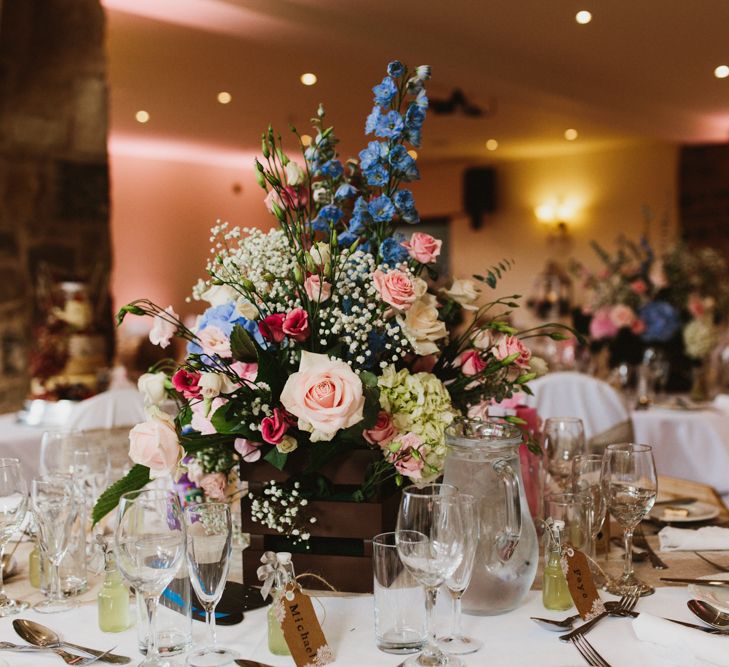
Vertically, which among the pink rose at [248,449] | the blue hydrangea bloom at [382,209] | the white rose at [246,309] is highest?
the blue hydrangea bloom at [382,209]

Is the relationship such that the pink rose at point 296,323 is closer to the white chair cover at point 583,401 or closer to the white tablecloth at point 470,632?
the white tablecloth at point 470,632

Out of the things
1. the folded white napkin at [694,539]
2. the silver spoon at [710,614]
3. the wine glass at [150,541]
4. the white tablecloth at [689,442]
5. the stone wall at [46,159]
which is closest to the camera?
the wine glass at [150,541]

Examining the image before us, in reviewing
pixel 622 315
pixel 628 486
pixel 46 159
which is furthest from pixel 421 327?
pixel 46 159

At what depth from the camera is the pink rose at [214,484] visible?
1.38 meters

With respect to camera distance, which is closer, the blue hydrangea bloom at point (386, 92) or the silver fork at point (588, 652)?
the silver fork at point (588, 652)

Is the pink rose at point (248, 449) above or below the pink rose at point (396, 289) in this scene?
below

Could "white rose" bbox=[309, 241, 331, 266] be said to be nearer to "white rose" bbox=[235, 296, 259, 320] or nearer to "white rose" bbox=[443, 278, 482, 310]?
"white rose" bbox=[235, 296, 259, 320]

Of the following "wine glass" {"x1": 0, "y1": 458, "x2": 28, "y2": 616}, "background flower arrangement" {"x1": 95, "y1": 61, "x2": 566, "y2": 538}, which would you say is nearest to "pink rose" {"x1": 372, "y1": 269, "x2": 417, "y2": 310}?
"background flower arrangement" {"x1": 95, "y1": 61, "x2": 566, "y2": 538}

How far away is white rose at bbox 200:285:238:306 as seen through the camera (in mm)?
1343

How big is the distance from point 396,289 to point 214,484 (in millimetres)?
462

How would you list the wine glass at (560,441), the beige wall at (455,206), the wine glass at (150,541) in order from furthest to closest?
the beige wall at (455,206), the wine glass at (560,441), the wine glass at (150,541)

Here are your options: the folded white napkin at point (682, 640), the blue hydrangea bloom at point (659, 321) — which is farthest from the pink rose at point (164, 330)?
the blue hydrangea bloom at point (659, 321)

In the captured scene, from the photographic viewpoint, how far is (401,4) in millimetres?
5059

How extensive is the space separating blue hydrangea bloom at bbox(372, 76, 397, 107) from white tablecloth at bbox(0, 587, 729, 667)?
0.79 metres
